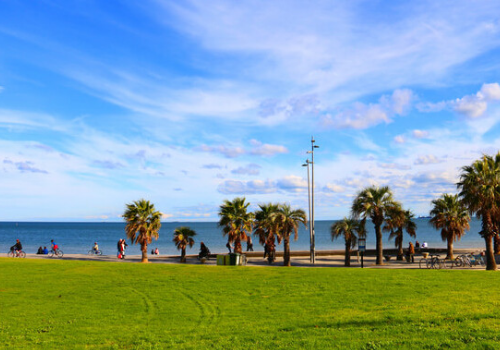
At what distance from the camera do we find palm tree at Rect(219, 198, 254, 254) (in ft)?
132

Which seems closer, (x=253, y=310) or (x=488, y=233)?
(x=253, y=310)

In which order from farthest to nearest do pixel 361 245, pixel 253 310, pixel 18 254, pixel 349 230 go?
1. pixel 18 254
2. pixel 349 230
3. pixel 361 245
4. pixel 253 310

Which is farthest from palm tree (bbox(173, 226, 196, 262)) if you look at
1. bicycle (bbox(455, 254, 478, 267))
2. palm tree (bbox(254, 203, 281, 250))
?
bicycle (bbox(455, 254, 478, 267))

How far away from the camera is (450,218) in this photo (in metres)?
43.6

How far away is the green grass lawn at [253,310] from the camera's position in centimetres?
1048

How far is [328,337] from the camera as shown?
1047 cm

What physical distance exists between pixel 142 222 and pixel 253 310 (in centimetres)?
2829

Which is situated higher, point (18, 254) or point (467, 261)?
point (467, 261)

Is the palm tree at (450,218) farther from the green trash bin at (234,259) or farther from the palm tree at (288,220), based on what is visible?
the green trash bin at (234,259)

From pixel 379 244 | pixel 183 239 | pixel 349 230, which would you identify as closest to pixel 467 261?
pixel 379 244

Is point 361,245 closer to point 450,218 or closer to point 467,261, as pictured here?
point 467,261

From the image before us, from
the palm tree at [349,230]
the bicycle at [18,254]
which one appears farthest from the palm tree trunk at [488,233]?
the bicycle at [18,254]

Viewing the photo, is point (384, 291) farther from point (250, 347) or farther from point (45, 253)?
point (45, 253)

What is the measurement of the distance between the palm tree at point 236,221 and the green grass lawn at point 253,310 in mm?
16821
